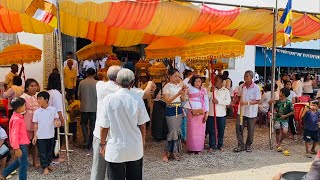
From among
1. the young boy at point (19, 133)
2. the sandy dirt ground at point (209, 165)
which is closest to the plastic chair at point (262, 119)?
the sandy dirt ground at point (209, 165)

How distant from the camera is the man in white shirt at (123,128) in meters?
3.86

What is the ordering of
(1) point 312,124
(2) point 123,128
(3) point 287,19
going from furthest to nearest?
(1) point 312,124, (3) point 287,19, (2) point 123,128

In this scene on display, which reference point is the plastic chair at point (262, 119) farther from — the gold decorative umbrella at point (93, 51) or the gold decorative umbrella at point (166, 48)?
the gold decorative umbrella at point (93, 51)

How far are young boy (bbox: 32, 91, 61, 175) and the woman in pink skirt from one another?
2488mm

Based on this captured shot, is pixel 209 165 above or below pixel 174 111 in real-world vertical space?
below

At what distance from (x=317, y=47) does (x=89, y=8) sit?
16.3 meters

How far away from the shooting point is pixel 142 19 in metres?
6.09

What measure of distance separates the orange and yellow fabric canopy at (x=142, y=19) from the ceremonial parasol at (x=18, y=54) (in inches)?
18.7

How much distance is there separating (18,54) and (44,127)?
9.00 feet

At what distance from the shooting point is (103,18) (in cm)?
593

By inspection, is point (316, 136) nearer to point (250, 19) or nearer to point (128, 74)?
point (250, 19)

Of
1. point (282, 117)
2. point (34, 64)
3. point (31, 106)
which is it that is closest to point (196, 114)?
point (282, 117)

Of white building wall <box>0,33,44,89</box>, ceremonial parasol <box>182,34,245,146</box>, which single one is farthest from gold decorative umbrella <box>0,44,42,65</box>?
ceremonial parasol <box>182,34,245,146</box>

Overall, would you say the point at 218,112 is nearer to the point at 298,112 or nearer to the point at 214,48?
the point at 214,48
